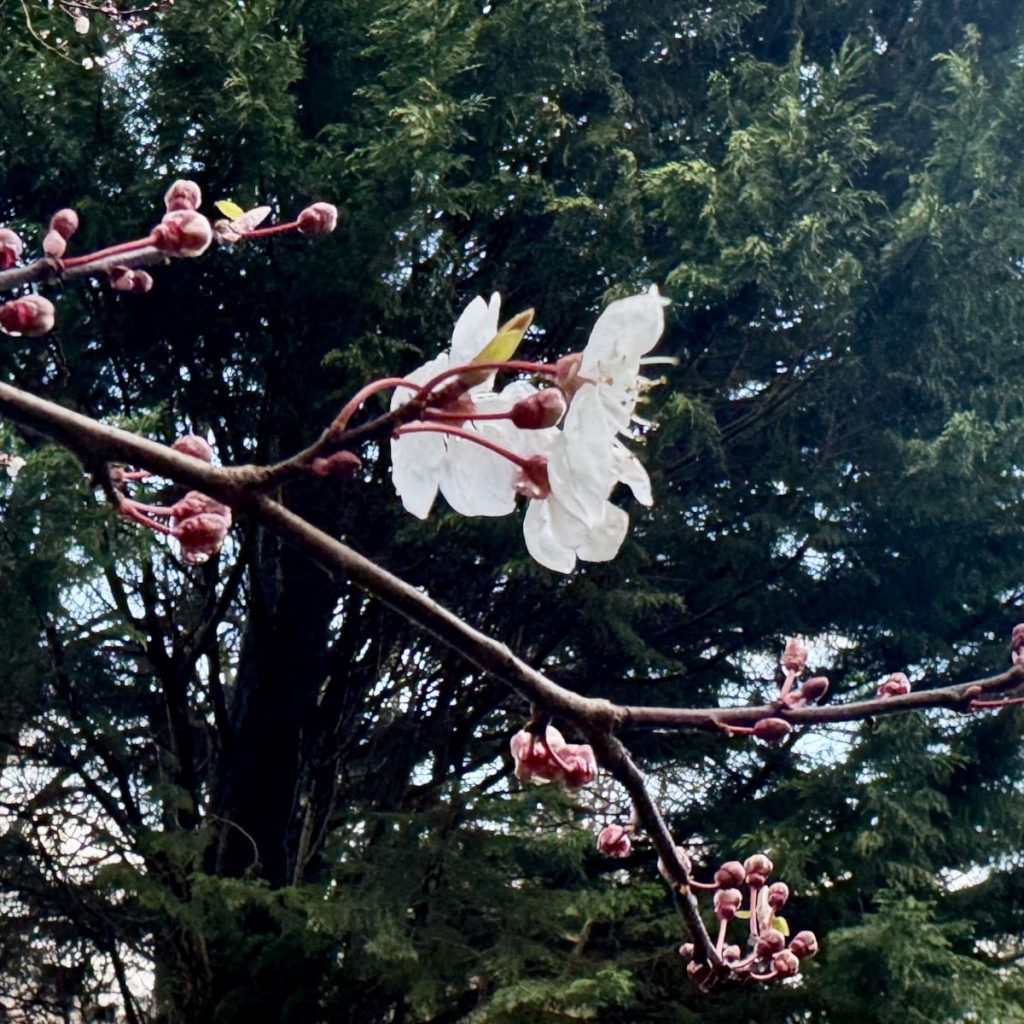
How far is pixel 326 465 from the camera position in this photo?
40 cm

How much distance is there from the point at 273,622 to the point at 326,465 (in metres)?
2.84

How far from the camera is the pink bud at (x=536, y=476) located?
46 centimetres

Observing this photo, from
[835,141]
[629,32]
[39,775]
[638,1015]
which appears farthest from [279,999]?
[629,32]

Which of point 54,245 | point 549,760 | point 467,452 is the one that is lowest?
point 549,760

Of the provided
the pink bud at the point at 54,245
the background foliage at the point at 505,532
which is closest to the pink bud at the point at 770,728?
the pink bud at the point at 54,245

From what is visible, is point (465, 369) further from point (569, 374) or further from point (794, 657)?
point (794, 657)

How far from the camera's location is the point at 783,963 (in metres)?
0.84

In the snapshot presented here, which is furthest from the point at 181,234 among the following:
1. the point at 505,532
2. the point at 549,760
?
the point at 505,532

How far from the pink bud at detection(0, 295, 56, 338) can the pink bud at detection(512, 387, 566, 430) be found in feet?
0.59

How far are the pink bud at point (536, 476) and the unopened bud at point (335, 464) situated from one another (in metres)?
0.08

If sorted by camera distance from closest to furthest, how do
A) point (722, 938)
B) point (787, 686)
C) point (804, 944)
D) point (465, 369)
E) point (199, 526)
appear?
1. point (465, 369)
2. point (199, 526)
3. point (787, 686)
4. point (722, 938)
5. point (804, 944)

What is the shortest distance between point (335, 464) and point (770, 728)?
251mm

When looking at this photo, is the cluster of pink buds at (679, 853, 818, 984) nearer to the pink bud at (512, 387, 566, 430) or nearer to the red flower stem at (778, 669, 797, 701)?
the red flower stem at (778, 669, 797, 701)

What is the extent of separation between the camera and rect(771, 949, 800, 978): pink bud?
827 millimetres
